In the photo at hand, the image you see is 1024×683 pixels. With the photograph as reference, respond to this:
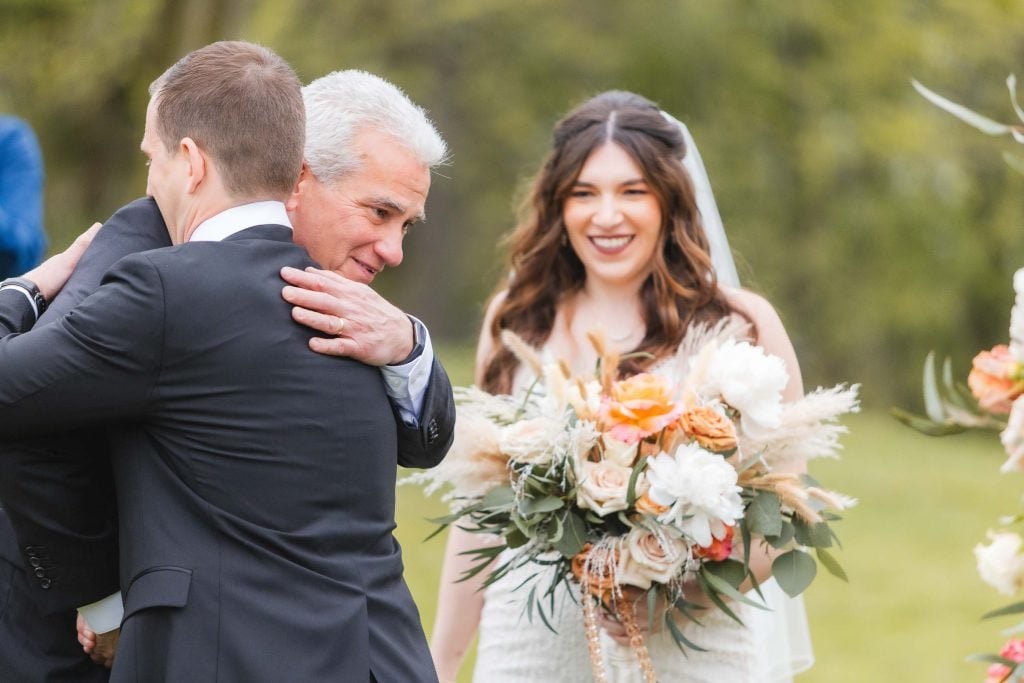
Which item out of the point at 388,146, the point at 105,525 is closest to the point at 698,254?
the point at 388,146

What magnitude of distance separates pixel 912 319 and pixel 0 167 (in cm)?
1771

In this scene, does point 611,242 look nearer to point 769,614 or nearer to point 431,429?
point 769,614

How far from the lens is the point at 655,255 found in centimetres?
439

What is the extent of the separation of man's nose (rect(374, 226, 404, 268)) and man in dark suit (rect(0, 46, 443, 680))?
0.44m

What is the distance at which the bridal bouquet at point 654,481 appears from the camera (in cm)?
349

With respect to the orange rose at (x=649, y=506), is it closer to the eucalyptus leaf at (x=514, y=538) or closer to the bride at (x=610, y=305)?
the eucalyptus leaf at (x=514, y=538)

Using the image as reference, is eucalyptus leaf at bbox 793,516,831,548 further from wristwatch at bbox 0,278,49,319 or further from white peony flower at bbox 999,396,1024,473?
wristwatch at bbox 0,278,49,319

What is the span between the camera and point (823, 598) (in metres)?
10.3

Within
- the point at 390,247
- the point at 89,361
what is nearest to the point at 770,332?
the point at 390,247

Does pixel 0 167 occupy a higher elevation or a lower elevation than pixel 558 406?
higher

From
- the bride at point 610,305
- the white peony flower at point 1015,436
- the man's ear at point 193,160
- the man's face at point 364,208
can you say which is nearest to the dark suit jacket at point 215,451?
the man's ear at point 193,160

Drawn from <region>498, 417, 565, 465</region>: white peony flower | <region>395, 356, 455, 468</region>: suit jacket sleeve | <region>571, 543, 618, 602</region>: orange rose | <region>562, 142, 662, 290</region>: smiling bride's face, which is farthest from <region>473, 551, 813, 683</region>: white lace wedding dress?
<region>395, 356, 455, 468</region>: suit jacket sleeve

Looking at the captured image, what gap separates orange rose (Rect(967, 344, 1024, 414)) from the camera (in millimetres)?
2295

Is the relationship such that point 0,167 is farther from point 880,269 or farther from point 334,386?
point 880,269
